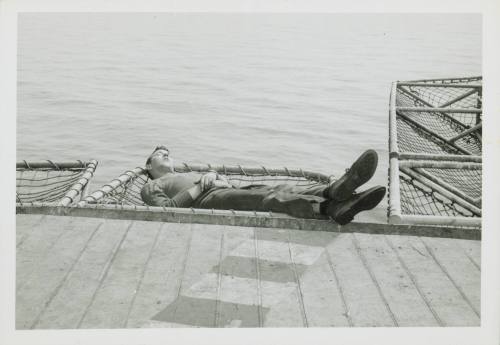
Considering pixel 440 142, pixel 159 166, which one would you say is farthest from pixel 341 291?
pixel 440 142

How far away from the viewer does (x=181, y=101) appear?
371 inches

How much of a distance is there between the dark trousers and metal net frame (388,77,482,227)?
520 millimetres

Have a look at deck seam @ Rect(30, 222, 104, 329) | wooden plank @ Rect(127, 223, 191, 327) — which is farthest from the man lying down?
deck seam @ Rect(30, 222, 104, 329)

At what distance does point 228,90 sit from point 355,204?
21.0 feet

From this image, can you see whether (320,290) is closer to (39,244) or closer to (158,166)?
(39,244)

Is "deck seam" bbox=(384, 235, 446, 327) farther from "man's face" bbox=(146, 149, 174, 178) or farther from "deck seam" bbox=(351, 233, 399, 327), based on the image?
"man's face" bbox=(146, 149, 174, 178)


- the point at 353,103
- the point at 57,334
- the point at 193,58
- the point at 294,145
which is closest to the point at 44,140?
the point at 193,58

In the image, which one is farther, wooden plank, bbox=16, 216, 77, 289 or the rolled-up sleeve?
the rolled-up sleeve

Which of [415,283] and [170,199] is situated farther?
[170,199]

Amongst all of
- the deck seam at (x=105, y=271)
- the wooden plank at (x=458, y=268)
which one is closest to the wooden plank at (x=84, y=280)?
the deck seam at (x=105, y=271)

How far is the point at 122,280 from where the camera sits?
8.54ft

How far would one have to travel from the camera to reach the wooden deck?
2.37 m

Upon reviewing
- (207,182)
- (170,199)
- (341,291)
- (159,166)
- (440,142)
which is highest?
(440,142)

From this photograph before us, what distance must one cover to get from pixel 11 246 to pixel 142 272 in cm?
77
